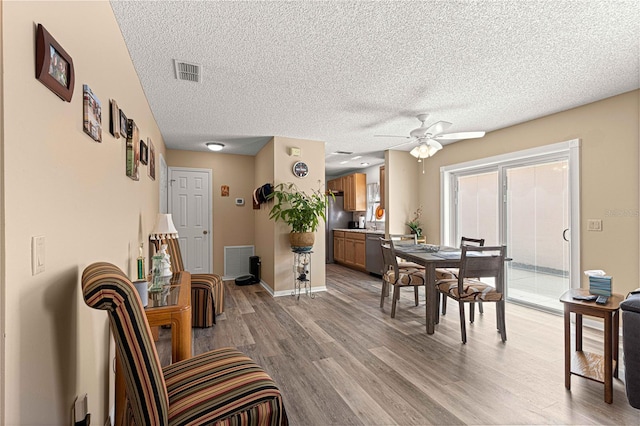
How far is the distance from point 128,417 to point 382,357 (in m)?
1.90

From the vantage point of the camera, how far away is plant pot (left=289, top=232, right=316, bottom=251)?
14.3 ft

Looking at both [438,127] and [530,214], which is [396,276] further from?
[530,214]

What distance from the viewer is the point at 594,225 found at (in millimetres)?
3189

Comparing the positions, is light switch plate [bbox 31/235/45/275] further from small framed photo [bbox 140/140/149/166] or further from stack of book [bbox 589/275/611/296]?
stack of book [bbox 589/275/611/296]

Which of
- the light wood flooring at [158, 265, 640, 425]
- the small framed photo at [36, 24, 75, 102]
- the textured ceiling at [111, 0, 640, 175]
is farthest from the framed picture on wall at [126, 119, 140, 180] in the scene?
the light wood flooring at [158, 265, 640, 425]

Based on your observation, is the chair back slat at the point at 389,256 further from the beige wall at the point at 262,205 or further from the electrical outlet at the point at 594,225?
the electrical outlet at the point at 594,225

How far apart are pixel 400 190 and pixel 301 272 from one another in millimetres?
2501

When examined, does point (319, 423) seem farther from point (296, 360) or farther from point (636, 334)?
point (636, 334)

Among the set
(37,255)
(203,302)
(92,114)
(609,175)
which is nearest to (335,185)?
(203,302)

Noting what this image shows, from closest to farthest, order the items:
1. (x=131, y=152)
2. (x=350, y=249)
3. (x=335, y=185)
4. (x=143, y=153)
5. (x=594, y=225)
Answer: (x=131, y=152), (x=143, y=153), (x=594, y=225), (x=350, y=249), (x=335, y=185)

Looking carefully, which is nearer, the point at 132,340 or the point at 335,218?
the point at 132,340

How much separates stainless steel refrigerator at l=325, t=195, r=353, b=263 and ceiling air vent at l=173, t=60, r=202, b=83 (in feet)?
16.6

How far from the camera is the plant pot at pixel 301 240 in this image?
437 cm

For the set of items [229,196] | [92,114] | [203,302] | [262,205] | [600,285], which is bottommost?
[203,302]
